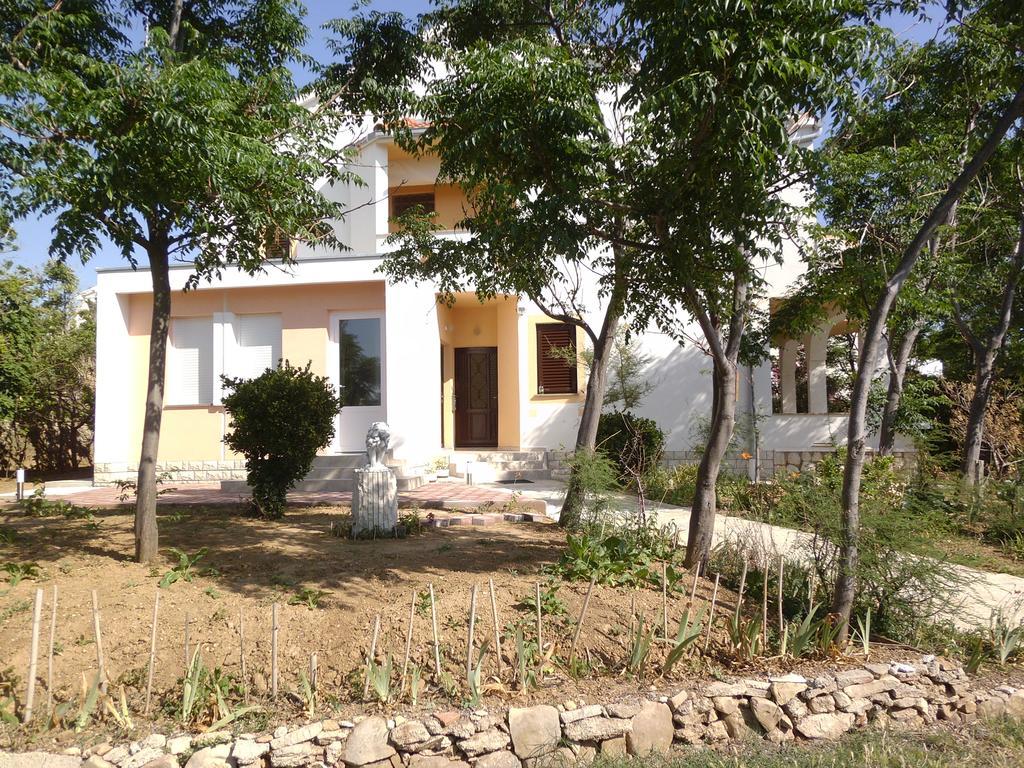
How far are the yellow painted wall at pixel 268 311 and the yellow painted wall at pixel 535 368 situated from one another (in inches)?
122

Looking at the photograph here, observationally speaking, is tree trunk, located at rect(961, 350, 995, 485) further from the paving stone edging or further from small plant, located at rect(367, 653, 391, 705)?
small plant, located at rect(367, 653, 391, 705)

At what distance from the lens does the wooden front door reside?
14.9m

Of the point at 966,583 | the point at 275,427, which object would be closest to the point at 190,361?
the point at 275,427

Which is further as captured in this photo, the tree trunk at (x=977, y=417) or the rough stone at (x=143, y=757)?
the tree trunk at (x=977, y=417)

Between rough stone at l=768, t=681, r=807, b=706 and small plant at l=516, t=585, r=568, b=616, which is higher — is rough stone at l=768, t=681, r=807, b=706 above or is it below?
below

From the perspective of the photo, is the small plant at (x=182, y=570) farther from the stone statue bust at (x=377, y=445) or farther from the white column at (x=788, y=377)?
the white column at (x=788, y=377)

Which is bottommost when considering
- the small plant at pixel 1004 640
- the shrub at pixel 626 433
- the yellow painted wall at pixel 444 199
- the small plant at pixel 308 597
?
the small plant at pixel 1004 640

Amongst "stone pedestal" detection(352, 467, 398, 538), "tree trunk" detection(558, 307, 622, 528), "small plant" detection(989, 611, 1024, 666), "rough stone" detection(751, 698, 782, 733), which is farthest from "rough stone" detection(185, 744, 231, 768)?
"small plant" detection(989, 611, 1024, 666)

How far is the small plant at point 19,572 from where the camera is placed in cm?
494

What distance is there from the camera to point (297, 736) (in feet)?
10.8

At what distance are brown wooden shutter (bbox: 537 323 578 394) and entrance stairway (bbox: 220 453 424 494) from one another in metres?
3.46

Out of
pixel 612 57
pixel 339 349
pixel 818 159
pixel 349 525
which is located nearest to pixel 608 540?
pixel 349 525

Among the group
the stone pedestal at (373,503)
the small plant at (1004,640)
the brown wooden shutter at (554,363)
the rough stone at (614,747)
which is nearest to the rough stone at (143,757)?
the rough stone at (614,747)

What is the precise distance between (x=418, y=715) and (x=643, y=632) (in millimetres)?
1537
